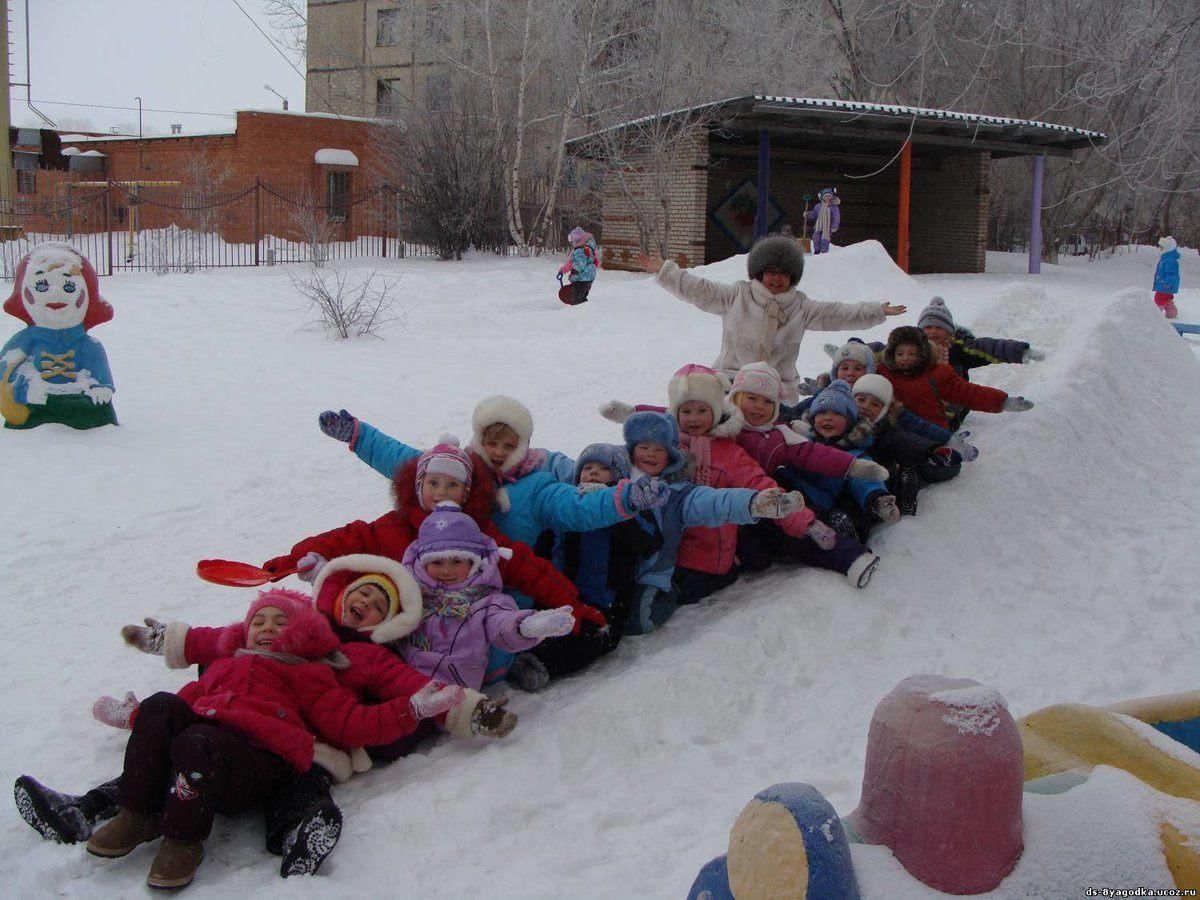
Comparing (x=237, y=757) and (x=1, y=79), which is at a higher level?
(x=1, y=79)

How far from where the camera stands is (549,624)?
330cm

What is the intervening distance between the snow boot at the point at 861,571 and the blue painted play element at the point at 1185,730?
6.66ft

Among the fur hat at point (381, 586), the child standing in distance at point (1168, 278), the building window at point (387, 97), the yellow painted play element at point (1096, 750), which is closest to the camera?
the yellow painted play element at point (1096, 750)

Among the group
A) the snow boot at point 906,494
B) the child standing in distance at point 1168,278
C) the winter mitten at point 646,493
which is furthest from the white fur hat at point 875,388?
the child standing in distance at point 1168,278

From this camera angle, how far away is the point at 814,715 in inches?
145

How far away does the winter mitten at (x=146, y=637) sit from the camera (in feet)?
10.8

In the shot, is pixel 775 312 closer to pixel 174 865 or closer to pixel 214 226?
pixel 174 865

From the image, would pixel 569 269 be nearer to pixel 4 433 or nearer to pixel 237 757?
pixel 4 433

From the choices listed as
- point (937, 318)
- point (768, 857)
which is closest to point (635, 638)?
point (768, 857)

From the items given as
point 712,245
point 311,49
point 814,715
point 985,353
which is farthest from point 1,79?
point 814,715

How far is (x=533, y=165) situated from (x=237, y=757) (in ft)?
75.4

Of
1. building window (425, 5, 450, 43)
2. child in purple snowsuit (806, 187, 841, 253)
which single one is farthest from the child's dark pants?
building window (425, 5, 450, 43)

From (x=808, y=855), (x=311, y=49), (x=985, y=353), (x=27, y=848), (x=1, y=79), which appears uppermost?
(x=311, y=49)

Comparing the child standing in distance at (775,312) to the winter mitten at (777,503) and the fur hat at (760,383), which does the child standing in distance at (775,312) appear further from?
the winter mitten at (777,503)
